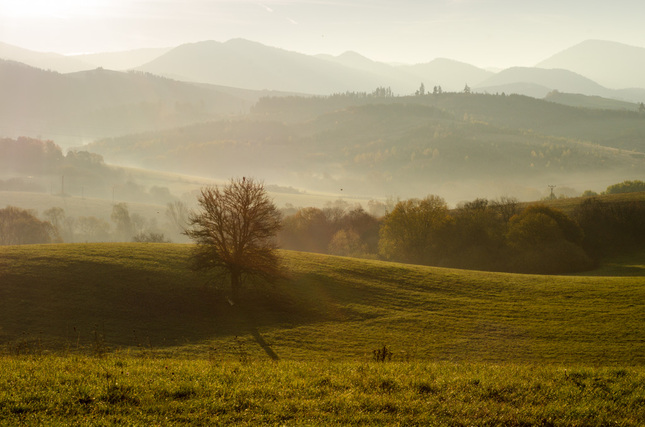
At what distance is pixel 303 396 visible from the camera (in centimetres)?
1304

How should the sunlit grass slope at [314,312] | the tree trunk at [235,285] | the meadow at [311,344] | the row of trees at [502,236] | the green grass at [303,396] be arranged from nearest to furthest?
the green grass at [303,396], the meadow at [311,344], the sunlit grass slope at [314,312], the tree trunk at [235,285], the row of trees at [502,236]

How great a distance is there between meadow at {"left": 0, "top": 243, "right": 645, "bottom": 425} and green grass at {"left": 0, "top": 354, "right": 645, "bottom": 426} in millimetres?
57

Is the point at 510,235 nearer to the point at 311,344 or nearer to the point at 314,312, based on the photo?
the point at 314,312

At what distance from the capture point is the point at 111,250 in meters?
57.6

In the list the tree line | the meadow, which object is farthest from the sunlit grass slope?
the tree line

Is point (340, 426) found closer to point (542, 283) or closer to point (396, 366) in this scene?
point (396, 366)

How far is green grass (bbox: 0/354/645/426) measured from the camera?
11.4m

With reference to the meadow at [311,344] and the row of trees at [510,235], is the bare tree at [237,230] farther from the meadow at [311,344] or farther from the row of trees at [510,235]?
the row of trees at [510,235]

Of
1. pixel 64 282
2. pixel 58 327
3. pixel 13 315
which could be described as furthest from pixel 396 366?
pixel 64 282

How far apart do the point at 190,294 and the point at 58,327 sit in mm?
12483

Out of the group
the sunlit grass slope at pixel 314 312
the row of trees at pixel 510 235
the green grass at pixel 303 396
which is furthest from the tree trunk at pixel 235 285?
the row of trees at pixel 510 235

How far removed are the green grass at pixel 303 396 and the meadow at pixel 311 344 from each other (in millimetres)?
57

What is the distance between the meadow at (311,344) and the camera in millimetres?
12195

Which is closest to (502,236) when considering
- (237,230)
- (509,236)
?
(509,236)
